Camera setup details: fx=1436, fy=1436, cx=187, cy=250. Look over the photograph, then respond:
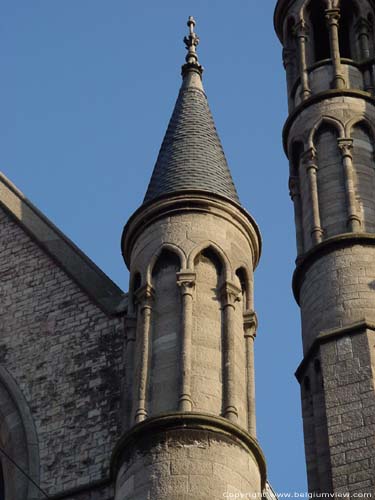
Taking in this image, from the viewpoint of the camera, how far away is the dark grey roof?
666 inches

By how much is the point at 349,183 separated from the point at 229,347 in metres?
5.53

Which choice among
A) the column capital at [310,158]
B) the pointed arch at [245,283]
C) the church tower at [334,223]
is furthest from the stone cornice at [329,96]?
the pointed arch at [245,283]

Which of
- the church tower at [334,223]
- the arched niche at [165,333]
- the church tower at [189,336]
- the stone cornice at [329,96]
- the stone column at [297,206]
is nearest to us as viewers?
the church tower at [189,336]

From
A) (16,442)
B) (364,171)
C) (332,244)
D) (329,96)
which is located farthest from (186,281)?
(329,96)

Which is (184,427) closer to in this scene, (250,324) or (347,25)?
(250,324)

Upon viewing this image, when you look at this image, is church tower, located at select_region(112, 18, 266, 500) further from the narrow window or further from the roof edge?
the narrow window

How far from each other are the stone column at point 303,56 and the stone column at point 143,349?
6.92 meters

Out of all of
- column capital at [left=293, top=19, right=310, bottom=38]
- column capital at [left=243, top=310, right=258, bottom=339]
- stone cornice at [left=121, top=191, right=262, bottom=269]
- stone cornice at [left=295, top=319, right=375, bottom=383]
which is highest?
column capital at [left=293, top=19, right=310, bottom=38]

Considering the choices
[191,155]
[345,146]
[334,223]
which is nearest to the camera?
[191,155]

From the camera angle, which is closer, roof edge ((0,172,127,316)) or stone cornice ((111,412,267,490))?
stone cornice ((111,412,267,490))

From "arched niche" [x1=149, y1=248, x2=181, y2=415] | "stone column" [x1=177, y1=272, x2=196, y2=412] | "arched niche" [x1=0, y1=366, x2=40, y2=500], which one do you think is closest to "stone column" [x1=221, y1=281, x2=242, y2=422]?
"stone column" [x1=177, y1=272, x2=196, y2=412]

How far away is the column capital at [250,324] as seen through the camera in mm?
15883

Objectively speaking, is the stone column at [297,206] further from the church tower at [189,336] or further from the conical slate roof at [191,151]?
the church tower at [189,336]

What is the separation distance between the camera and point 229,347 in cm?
1502
